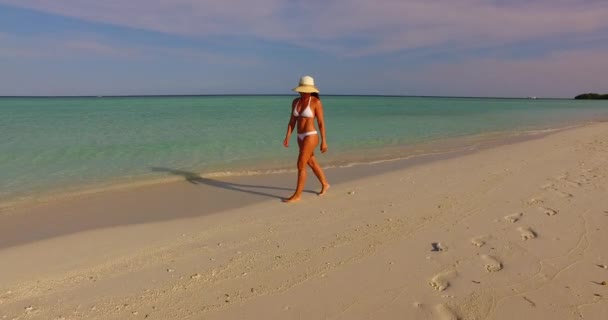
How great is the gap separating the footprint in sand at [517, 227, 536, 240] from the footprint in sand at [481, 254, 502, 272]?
0.69 metres

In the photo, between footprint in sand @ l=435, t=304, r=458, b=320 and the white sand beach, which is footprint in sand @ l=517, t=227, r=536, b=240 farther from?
footprint in sand @ l=435, t=304, r=458, b=320

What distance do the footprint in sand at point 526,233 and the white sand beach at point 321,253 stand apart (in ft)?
0.11

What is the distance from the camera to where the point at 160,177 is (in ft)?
26.3

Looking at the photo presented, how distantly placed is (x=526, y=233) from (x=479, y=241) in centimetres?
57

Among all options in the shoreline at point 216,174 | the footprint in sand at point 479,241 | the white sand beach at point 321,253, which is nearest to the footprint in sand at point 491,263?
the white sand beach at point 321,253

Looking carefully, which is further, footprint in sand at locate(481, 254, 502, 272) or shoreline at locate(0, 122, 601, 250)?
shoreline at locate(0, 122, 601, 250)

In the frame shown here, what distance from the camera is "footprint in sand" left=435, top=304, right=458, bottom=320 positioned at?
8.79 ft

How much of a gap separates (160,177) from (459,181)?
5.57 m

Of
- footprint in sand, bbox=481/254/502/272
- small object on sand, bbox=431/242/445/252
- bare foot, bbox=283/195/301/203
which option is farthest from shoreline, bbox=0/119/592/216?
footprint in sand, bbox=481/254/502/272

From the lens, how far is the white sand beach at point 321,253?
2.88m

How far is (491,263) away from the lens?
11.3ft

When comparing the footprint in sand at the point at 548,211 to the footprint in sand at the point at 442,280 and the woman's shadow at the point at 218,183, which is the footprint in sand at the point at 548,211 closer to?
the footprint in sand at the point at 442,280

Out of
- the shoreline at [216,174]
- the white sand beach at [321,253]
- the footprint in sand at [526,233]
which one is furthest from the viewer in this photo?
the shoreline at [216,174]

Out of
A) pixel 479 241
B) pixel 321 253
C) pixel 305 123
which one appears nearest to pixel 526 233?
pixel 479 241
